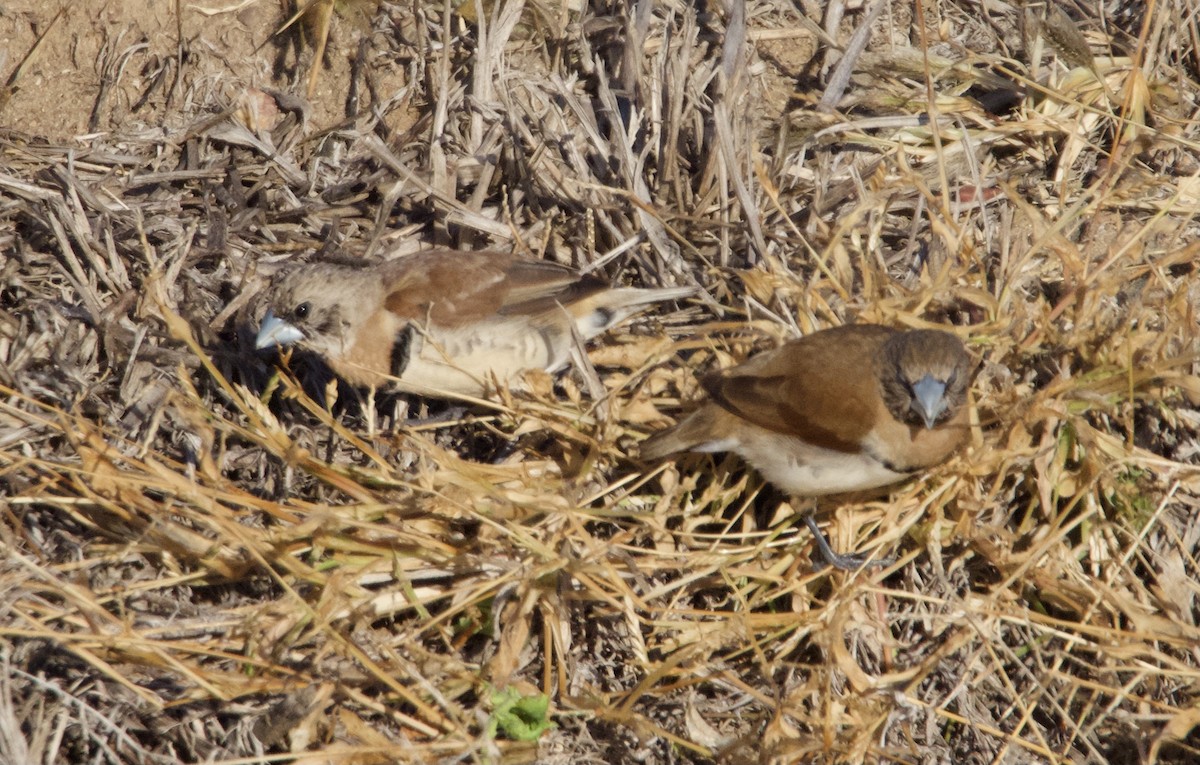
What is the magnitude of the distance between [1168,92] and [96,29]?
15.5 feet

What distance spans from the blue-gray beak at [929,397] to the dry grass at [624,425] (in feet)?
1.02

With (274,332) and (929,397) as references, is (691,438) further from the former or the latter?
(274,332)

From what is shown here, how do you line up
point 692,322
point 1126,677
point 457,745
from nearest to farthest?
point 457,745 < point 1126,677 < point 692,322

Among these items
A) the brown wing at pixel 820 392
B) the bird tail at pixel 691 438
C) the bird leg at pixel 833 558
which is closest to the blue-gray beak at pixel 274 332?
the bird tail at pixel 691 438

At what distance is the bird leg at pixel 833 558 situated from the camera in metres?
3.88

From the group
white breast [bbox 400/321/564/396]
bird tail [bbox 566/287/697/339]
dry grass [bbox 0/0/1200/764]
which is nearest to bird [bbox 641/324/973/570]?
dry grass [bbox 0/0/1200/764]

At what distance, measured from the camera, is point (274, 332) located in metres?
4.72

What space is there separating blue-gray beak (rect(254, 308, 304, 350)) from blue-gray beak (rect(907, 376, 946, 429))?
8.21 feet

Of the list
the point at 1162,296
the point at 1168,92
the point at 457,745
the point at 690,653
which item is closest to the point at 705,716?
the point at 690,653

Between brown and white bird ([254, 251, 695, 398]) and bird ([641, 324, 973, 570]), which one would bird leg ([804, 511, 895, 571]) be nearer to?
bird ([641, 324, 973, 570])

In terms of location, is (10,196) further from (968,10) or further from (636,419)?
(968,10)

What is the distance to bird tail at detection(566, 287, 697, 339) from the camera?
4676 mm

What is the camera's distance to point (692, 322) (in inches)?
188

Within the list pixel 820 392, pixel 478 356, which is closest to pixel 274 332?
pixel 478 356
